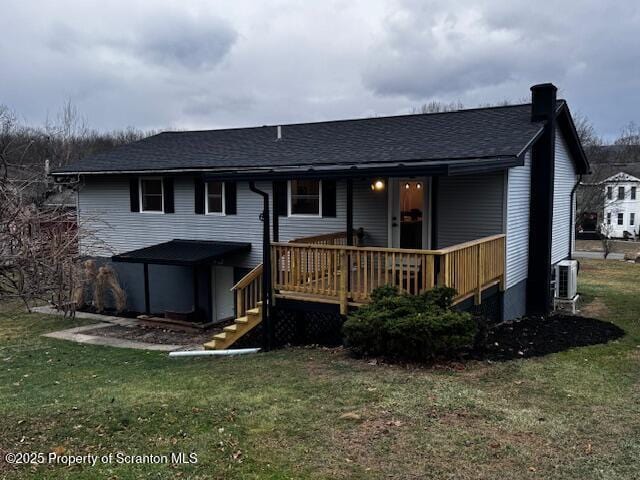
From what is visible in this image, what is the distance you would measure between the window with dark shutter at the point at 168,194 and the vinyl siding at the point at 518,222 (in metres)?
9.06

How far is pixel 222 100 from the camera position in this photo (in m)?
47.4

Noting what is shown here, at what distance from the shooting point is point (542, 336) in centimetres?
977

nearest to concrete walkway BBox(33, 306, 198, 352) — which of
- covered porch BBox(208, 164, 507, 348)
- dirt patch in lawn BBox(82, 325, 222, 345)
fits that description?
dirt patch in lawn BBox(82, 325, 222, 345)

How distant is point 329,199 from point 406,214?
76.5 inches

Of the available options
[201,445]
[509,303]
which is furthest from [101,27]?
[201,445]

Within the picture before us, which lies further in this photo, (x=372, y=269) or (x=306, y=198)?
(x=306, y=198)

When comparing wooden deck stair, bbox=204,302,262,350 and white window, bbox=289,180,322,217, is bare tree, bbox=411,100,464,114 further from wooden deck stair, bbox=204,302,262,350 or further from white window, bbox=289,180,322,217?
wooden deck stair, bbox=204,302,262,350

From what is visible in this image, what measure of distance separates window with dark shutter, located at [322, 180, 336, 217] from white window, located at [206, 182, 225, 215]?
3156 mm

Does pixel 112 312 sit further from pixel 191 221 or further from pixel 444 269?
pixel 444 269

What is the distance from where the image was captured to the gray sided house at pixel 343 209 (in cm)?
961

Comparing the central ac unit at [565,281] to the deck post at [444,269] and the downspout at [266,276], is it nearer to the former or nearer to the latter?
the deck post at [444,269]

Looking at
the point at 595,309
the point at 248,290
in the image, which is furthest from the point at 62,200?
the point at 595,309

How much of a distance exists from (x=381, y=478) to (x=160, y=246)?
12330mm

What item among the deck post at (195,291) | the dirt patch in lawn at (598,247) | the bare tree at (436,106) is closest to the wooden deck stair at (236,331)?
the deck post at (195,291)
